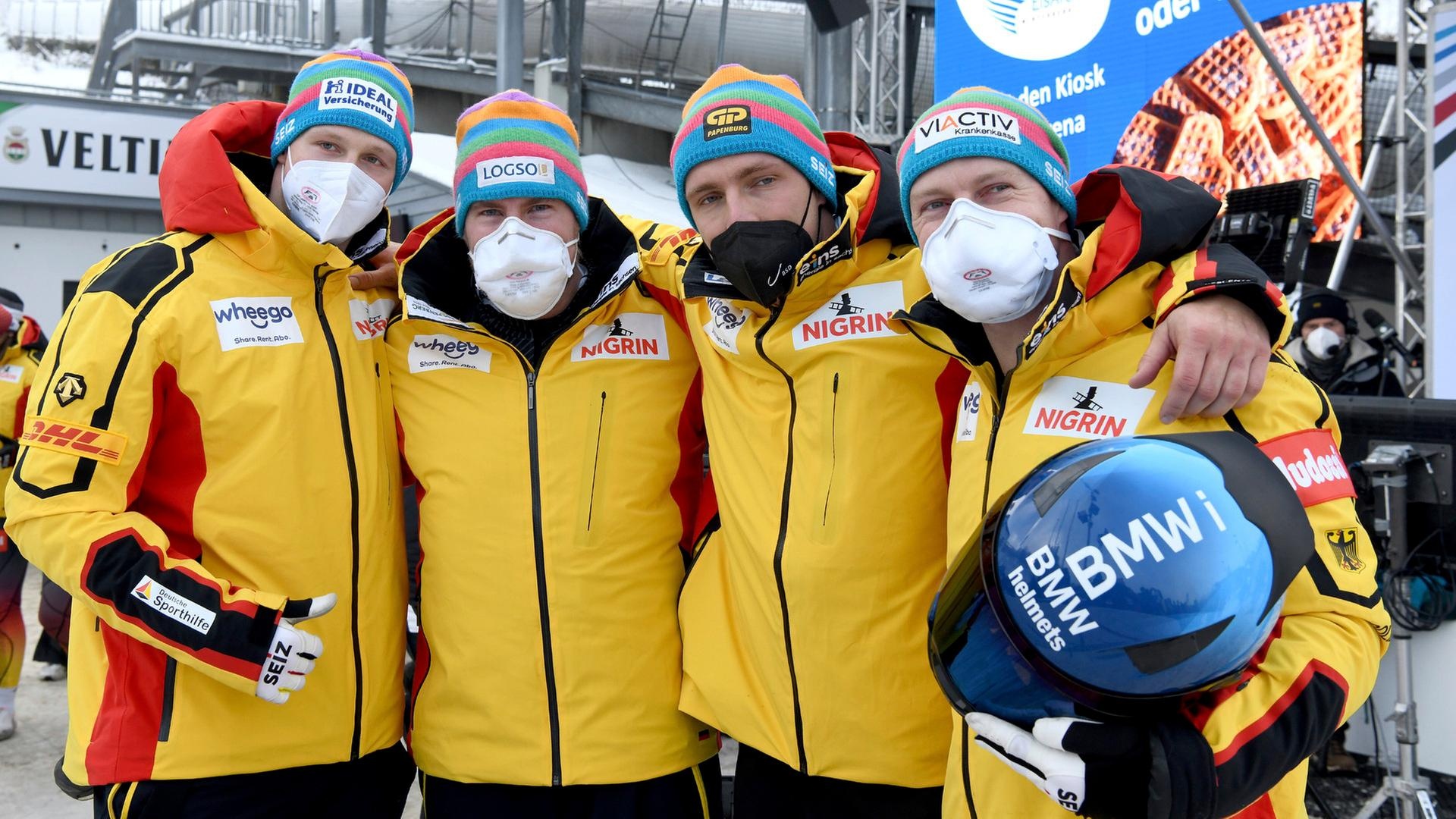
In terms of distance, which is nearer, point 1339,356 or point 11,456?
point 11,456

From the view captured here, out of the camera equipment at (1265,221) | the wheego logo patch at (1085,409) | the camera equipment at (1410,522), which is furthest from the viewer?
the camera equipment at (1265,221)

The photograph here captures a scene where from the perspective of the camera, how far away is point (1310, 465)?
1.52 meters

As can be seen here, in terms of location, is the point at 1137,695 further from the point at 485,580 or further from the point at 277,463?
the point at 277,463

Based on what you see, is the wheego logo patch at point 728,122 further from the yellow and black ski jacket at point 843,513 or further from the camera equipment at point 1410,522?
the camera equipment at point 1410,522

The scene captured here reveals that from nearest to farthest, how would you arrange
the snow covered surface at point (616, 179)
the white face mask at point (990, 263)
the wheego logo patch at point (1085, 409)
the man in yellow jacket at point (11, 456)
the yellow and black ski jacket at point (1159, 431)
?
the yellow and black ski jacket at point (1159, 431), the wheego logo patch at point (1085, 409), the white face mask at point (990, 263), the man in yellow jacket at point (11, 456), the snow covered surface at point (616, 179)

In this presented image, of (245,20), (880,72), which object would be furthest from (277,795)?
(245,20)

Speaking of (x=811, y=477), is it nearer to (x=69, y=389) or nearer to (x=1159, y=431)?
(x=1159, y=431)

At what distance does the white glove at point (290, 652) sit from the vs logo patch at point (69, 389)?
56 cm

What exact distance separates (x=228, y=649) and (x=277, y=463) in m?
0.39

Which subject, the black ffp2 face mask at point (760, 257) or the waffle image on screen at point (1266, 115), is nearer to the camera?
the black ffp2 face mask at point (760, 257)

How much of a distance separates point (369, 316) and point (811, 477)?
1132 millimetres

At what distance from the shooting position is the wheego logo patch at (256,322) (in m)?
2.21

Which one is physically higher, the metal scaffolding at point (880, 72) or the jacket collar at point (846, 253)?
the metal scaffolding at point (880, 72)

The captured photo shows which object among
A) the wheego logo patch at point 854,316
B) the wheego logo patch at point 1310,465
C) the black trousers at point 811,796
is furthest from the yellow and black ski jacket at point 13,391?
the wheego logo patch at point 1310,465
